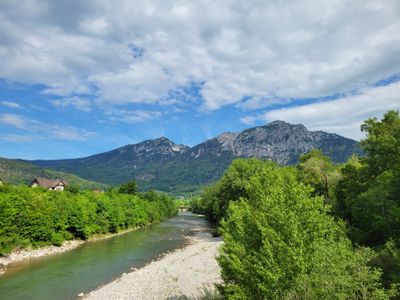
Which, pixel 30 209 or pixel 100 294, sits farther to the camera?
pixel 30 209

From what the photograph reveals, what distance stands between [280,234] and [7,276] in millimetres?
36258

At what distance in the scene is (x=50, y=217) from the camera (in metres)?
63.2

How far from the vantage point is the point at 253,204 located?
83.1ft

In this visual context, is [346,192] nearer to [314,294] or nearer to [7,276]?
[314,294]

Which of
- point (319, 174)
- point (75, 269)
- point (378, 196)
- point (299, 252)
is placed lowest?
point (75, 269)

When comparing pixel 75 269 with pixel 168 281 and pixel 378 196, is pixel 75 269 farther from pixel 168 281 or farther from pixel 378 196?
pixel 378 196

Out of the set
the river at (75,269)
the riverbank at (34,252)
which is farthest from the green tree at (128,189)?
the riverbank at (34,252)

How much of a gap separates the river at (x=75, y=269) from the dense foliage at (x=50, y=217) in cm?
437

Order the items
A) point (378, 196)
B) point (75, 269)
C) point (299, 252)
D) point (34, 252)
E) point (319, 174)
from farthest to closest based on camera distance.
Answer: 1. point (319, 174)
2. point (34, 252)
3. point (75, 269)
4. point (378, 196)
5. point (299, 252)

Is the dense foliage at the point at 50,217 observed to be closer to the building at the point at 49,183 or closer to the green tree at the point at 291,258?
the green tree at the point at 291,258

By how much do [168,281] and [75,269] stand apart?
47.5ft

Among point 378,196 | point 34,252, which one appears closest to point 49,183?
point 34,252

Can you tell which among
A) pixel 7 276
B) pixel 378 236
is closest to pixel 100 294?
pixel 7 276

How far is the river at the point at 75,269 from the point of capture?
3669 cm
